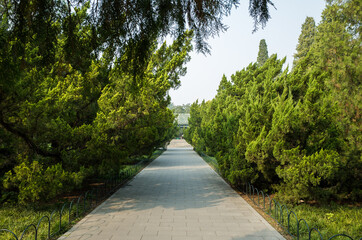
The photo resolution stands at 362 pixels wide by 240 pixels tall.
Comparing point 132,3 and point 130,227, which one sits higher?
point 132,3

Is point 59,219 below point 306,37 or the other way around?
below

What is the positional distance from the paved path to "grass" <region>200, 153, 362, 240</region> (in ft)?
2.34

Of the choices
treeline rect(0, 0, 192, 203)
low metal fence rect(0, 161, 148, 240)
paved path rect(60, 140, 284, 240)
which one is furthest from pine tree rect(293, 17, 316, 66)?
low metal fence rect(0, 161, 148, 240)

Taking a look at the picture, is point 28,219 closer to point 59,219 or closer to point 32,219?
point 32,219

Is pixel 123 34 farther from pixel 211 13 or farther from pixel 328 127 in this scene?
pixel 328 127

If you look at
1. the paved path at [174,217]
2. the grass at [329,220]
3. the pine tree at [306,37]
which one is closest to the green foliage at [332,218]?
the grass at [329,220]

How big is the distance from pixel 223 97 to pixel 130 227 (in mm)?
14174

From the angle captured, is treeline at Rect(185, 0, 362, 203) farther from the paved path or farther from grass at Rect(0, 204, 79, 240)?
grass at Rect(0, 204, 79, 240)

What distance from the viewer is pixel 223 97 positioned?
1947 cm

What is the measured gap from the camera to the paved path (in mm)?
6082

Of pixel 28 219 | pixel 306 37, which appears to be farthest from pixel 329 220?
pixel 306 37

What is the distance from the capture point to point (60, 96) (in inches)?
309

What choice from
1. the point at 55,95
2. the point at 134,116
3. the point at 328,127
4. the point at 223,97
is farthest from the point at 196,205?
the point at 223,97

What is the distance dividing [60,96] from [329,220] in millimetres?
7973
